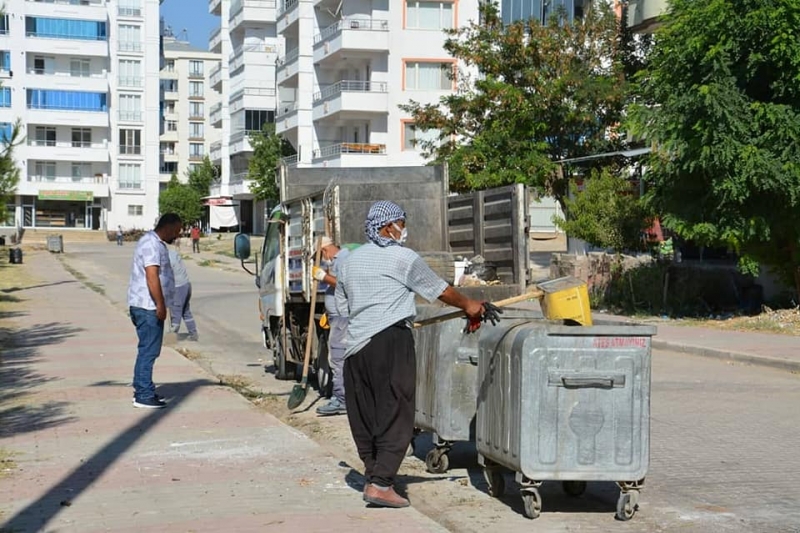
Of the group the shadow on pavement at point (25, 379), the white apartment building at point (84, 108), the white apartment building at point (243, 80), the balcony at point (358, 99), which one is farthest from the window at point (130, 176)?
the shadow on pavement at point (25, 379)

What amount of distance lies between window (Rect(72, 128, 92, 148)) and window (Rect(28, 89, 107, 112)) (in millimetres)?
1764

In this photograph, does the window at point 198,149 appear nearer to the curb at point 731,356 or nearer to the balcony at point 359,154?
the balcony at point 359,154

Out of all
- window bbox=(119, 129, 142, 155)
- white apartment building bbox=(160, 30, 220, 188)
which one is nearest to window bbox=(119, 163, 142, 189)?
window bbox=(119, 129, 142, 155)

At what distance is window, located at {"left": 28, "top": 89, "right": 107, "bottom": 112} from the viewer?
89938mm

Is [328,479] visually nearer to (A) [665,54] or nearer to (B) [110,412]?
(B) [110,412]

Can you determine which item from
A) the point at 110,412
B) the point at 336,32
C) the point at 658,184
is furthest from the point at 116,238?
the point at 110,412

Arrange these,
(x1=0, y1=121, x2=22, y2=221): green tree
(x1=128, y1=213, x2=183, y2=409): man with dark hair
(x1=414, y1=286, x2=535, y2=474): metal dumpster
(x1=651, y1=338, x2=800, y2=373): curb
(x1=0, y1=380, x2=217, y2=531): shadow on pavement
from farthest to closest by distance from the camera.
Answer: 1. (x1=0, y1=121, x2=22, y2=221): green tree
2. (x1=651, y1=338, x2=800, y2=373): curb
3. (x1=128, y1=213, x2=183, y2=409): man with dark hair
4. (x1=414, y1=286, x2=535, y2=474): metal dumpster
5. (x1=0, y1=380, x2=217, y2=531): shadow on pavement

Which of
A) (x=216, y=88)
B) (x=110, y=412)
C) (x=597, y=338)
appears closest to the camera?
(x=597, y=338)

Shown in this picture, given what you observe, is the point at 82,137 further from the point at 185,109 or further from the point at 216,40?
the point at 185,109

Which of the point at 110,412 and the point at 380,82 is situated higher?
the point at 380,82

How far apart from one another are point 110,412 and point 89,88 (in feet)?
279

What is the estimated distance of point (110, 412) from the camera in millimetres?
11078

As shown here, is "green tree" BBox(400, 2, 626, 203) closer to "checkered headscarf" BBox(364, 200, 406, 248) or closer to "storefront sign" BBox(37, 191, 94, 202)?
"checkered headscarf" BBox(364, 200, 406, 248)

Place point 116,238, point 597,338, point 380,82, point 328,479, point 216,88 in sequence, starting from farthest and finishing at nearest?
point 216,88 < point 116,238 < point 380,82 < point 328,479 < point 597,338
